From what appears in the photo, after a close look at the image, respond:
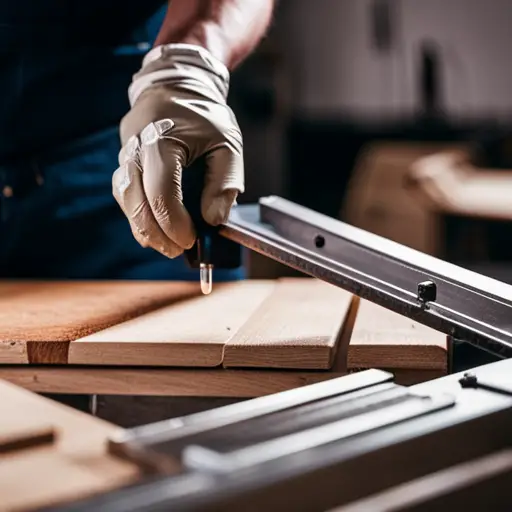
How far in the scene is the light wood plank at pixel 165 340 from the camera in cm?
96

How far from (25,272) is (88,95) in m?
0.35

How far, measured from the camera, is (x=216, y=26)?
145cm

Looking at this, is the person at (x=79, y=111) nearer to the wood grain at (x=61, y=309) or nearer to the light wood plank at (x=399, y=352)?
the wood grain at (x=61, y=309)

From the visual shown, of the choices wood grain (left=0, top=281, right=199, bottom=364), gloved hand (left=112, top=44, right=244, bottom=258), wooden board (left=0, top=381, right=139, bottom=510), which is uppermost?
gloved hand (left=112, top=44, right=244, bottom=258)

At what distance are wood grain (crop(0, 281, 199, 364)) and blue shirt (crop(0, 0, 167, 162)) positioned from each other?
31 centimetres

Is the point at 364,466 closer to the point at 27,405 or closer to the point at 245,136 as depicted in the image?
the point at 27,405

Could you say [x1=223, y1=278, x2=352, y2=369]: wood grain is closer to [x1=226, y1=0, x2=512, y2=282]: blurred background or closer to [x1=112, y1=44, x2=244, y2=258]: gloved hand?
[x1=112, y1=44, x2=244, y2=258]: gloved hand

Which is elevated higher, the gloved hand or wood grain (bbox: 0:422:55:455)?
the gloved hand

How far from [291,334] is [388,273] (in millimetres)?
136


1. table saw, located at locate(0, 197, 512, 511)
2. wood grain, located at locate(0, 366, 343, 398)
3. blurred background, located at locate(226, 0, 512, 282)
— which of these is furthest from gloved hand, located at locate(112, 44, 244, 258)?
blurred background, located at locate(226, 0, 512, 282)

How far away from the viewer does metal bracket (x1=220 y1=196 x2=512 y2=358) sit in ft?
3.02

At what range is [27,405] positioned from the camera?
2.29 feet

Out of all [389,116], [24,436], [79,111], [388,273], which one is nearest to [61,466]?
[24,436]

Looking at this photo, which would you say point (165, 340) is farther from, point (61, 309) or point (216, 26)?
point (216, 26)
